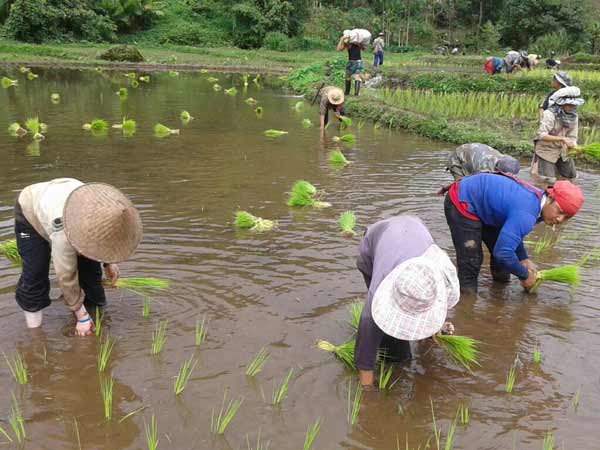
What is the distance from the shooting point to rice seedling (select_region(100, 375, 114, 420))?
273cm

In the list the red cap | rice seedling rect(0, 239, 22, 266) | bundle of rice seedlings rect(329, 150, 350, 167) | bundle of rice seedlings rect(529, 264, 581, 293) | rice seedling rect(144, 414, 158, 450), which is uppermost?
the red cap

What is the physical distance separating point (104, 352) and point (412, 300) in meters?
1.78

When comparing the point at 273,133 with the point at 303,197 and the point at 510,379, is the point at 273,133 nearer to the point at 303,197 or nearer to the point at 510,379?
the point at 303,197

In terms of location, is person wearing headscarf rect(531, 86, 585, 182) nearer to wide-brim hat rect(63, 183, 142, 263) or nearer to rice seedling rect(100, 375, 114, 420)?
wide-brim hat rect(63, 183, 142, 263)

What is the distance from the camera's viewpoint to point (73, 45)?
26703mm

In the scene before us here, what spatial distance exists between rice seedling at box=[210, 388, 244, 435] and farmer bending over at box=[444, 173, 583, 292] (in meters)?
1.83

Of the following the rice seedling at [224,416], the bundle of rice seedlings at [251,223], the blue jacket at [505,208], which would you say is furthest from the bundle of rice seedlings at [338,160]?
the rice seedling at [224,416]

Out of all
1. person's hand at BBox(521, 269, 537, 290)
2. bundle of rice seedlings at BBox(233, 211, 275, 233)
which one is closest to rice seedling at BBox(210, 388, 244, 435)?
person's hand at BBox(521, 269, 537, 290)

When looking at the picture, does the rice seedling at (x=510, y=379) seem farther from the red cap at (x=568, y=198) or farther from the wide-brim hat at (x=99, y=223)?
the wide-brim hat at (x=99, y=223)

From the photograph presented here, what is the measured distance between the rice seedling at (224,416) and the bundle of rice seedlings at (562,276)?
2412mm

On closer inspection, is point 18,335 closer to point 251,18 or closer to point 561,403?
A: point 561,403

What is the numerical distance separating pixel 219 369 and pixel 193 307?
0.79 meters

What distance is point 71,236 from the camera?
2.79m

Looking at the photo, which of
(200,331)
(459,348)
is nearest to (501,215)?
(459,348)
